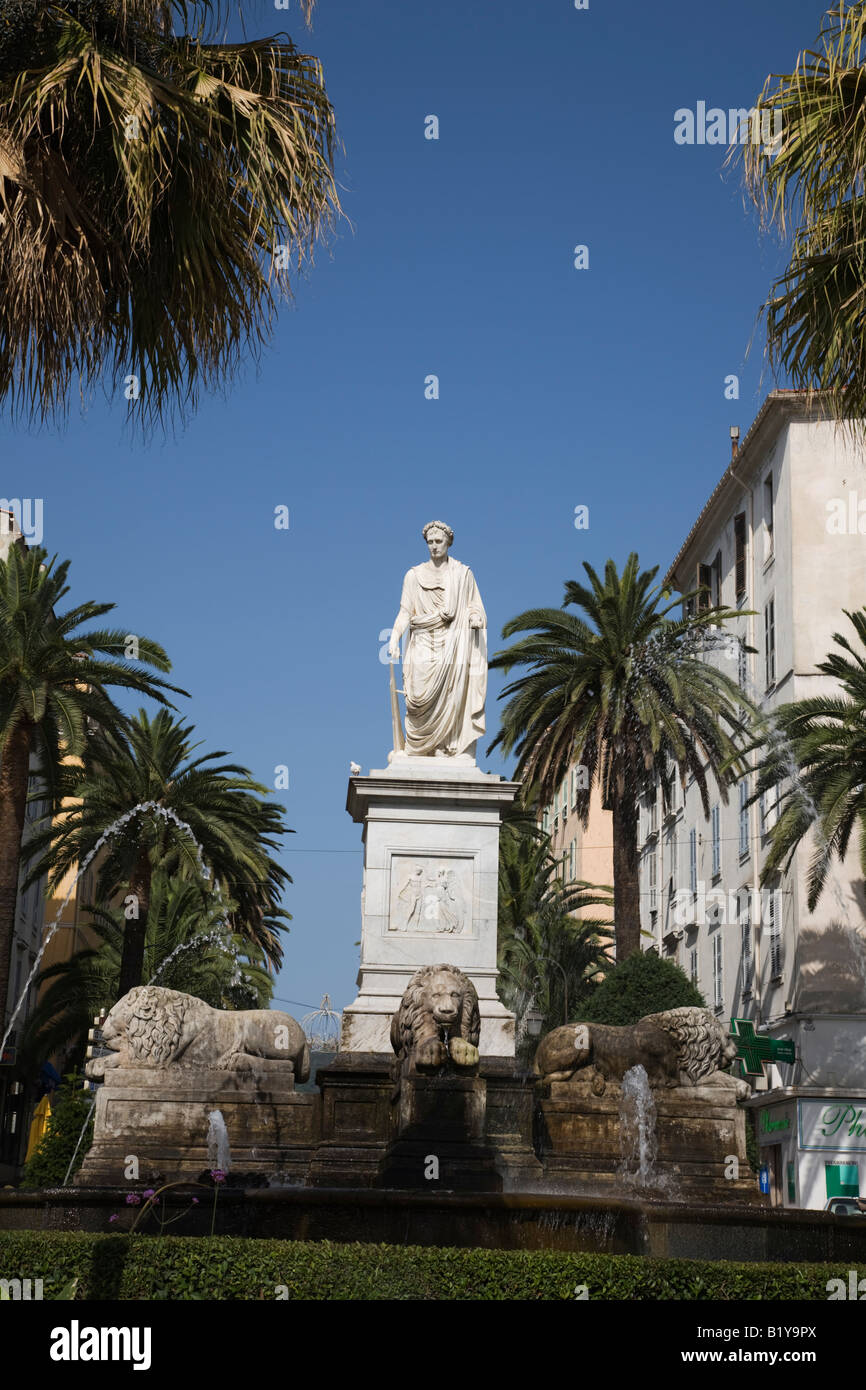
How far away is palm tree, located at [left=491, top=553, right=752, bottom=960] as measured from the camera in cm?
3328

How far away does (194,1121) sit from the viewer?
1303 cm

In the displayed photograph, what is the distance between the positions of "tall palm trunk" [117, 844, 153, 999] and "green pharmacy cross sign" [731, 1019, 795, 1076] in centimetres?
1538

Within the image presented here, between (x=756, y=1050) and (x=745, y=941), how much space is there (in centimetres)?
673

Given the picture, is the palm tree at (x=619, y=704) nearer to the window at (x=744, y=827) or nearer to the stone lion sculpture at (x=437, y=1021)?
the window at (x=744, y=827)

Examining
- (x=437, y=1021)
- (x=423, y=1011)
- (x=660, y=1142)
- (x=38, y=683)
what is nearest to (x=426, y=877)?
(x=423, y=1011)

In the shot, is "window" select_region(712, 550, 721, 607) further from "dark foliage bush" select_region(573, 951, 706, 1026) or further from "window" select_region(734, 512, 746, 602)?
"dark foliage bush" select_region(573, 951, 706, 1026)

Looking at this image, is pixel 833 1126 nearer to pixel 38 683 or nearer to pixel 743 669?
pixel 743 669

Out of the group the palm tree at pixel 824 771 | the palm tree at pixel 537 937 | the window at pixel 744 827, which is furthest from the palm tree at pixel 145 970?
the window at pixel 744 827

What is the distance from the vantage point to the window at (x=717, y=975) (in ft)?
165

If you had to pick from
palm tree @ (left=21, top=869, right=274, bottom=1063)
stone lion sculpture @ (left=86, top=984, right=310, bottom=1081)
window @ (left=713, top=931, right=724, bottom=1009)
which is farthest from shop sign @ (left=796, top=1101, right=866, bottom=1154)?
stone lion sculpture @ (left=86, top=984, right=310, bottom=1081)

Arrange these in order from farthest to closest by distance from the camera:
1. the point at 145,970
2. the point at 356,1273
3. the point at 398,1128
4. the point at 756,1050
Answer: the point at 756,1050 → the point at 145,970 → the point at 398,1128 → the point at 356,1273

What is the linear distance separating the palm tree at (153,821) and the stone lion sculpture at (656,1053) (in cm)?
2129
